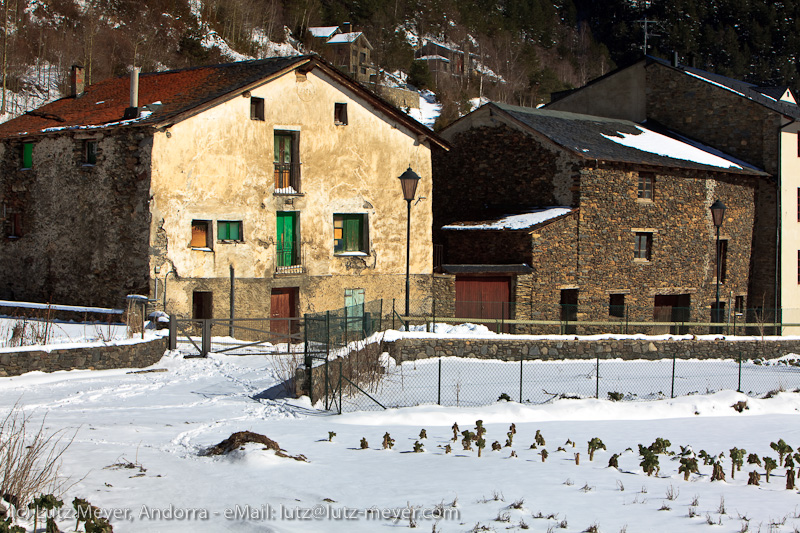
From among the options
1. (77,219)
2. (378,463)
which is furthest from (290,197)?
(378,463)

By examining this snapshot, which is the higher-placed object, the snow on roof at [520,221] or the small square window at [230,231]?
the snow on roof at [520,221]

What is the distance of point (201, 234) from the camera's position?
25125mm

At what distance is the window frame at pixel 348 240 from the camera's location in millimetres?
27828

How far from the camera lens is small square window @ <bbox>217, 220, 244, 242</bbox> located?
2542 cm

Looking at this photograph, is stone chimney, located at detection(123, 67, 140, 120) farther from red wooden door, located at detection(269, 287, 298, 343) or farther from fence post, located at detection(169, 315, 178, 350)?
fence post, located at detection(169, 315, 178, 350)

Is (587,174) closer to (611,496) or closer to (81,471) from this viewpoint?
(611,496)

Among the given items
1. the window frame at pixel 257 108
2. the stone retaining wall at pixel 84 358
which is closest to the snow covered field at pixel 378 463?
the stone retaining wall at pixel 84 358

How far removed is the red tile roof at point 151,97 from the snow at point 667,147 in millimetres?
13914

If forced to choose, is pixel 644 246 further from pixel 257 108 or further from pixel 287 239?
pixel 257 108

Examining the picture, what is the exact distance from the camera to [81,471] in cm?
1020

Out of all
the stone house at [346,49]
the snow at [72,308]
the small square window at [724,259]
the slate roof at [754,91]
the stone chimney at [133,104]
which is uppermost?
the stone house at [346,49]

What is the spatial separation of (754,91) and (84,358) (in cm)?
3328

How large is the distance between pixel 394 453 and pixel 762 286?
28.0 meters

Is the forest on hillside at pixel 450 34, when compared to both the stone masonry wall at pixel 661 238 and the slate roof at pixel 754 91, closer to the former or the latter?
the slate roof at pixel 754 91
